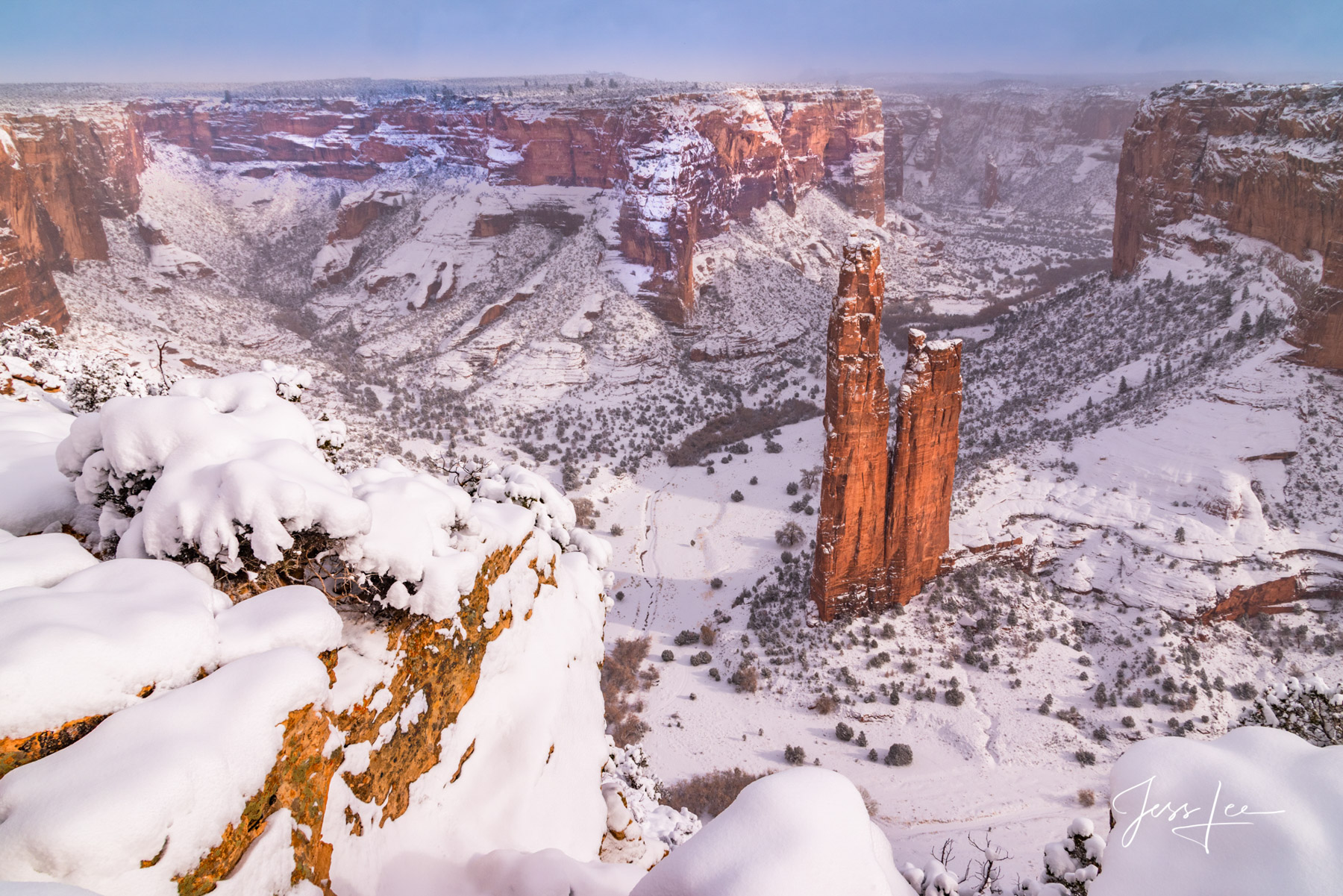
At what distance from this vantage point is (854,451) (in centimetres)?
2227

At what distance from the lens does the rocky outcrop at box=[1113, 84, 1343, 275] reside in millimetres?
34125

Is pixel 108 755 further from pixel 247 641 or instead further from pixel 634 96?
pixel 634 96

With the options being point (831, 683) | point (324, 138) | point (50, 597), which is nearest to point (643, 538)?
point (831, 683)

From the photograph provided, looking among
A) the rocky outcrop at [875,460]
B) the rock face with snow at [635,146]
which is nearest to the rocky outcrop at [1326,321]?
the rocky outcrop at [875,460]

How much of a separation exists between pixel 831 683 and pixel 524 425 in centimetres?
2963

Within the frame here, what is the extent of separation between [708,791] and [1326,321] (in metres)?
33.7

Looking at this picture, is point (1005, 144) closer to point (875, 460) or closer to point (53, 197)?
point (875, 460)

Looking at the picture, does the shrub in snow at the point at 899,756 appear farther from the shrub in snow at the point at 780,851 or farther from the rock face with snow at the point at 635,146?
the rock face with snow at the point at 635,146

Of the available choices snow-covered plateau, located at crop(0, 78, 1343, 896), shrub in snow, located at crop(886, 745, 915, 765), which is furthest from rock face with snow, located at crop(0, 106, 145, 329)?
shrub in snow, located at crop(886, 745, 915, 765)

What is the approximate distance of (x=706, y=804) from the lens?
18.5 meters

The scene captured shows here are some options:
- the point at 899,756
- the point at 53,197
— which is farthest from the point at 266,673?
the point at 53,197
